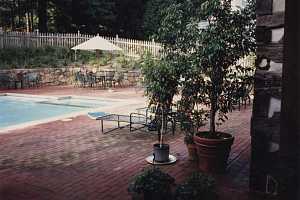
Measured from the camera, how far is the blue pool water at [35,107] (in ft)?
40.4

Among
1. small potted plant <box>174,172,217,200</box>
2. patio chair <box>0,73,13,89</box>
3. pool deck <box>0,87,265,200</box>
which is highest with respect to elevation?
patio chair <box>0,73,13,89</box>

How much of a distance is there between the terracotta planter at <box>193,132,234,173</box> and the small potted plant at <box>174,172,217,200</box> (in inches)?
57.5

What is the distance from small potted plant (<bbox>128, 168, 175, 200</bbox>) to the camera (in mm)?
3984

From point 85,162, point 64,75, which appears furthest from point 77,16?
point 85,162

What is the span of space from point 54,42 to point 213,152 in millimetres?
16214

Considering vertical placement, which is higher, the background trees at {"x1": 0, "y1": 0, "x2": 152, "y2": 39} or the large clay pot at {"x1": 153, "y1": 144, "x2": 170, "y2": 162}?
the background trees at {"x1": 0, "y1": 0, "x2": 152, "y2": 39}

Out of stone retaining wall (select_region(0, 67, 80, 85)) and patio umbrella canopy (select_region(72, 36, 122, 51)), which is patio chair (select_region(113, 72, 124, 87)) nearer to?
patio umbrella canopy (select_region(72, 36, 122, 51))

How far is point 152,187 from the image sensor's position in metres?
3.98

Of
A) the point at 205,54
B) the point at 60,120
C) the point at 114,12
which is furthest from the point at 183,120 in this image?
the point at 114,12

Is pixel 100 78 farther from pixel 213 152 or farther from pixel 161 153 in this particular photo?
pixel 213 152

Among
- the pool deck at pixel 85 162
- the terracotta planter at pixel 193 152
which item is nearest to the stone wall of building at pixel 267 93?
the pool deck at pixel 85 162

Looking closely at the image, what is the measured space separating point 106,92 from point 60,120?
571cm

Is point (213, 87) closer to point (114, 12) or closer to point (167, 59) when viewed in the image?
point (167, 59)

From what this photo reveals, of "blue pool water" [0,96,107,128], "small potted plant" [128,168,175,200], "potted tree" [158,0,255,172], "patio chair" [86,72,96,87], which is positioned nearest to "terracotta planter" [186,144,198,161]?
"potted tree" [158,0,255,172]
